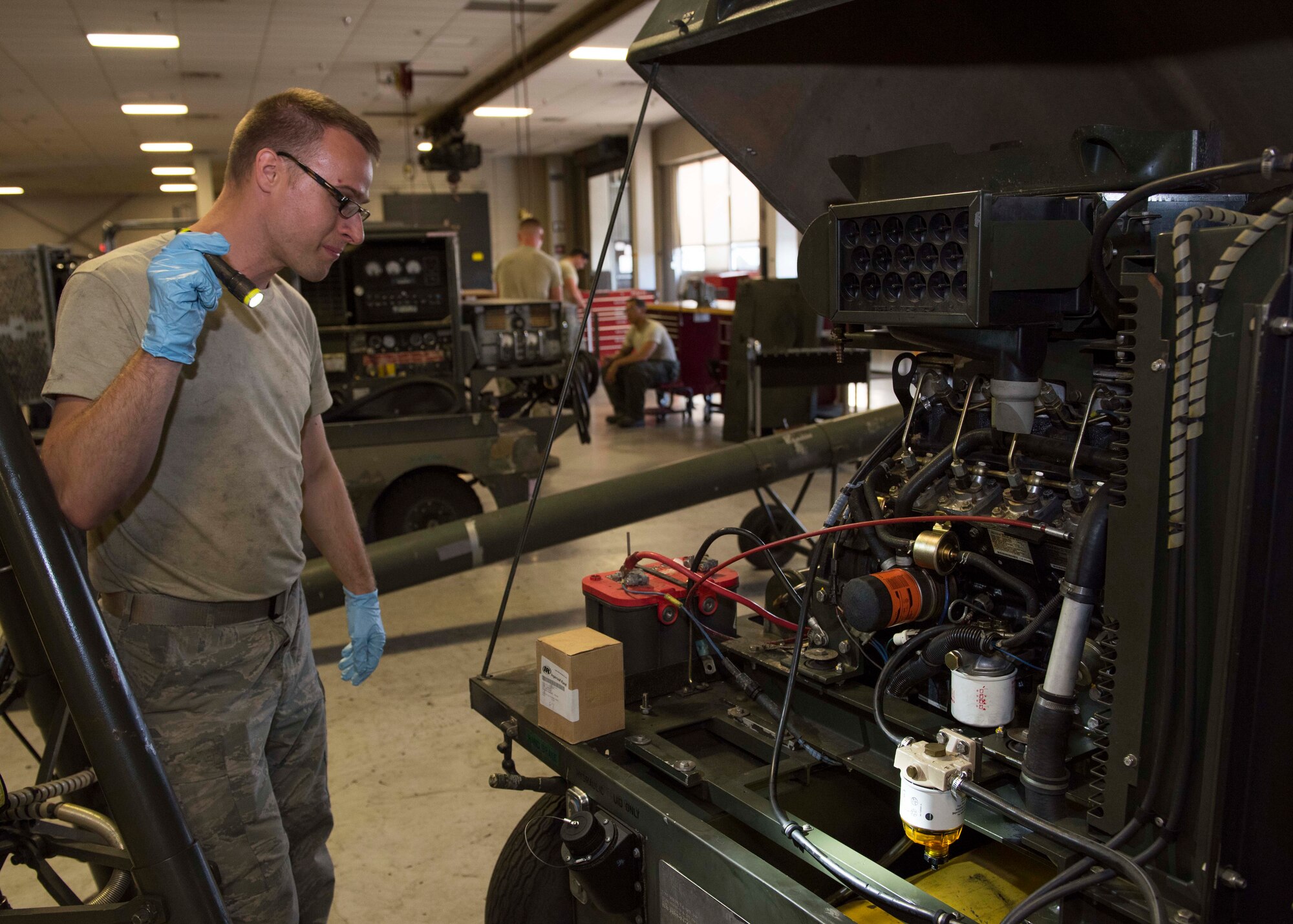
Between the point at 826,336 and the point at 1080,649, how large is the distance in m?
6.10

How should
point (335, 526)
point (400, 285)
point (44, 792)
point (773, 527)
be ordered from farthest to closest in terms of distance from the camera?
point (400, 285)
point (773, 527)
point (335, 526)
point (44, 792)

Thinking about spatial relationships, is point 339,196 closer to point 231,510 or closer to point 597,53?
point 231,510

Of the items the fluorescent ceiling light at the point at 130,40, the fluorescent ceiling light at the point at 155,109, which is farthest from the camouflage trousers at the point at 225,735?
the fluorescent ceiling light at the point at 155,109

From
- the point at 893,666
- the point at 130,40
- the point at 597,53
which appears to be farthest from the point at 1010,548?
the point at 130,40

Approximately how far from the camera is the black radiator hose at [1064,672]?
1.30 metres

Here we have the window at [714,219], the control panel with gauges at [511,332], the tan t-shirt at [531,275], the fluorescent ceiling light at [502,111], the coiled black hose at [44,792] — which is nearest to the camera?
the coiled black hose at [44,792]

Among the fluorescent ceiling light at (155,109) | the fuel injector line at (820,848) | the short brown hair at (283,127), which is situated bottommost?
the fuel injector line at (820,848)

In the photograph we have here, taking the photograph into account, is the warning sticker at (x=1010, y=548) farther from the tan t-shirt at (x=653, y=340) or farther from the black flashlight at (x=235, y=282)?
the tan t-shirt at (x=653, y=340)

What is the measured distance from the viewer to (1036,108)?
1.96m

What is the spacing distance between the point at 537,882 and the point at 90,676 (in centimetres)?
92

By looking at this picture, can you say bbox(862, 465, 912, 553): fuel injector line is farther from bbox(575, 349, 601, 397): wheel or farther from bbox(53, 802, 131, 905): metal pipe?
bbox(575, 349, 601, 397): wheel

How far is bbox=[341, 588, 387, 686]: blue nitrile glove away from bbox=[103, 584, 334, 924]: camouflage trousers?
40 centimetres

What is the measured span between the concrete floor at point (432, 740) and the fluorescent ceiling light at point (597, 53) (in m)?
6.22

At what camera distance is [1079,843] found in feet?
3.95
